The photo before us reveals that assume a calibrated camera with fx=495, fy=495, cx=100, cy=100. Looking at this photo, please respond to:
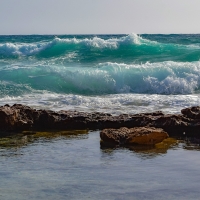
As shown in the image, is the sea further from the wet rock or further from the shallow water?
the wet rock

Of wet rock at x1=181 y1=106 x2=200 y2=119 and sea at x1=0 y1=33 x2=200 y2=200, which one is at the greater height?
wet rock at x1=181 y1=106 x2=200 y2=119

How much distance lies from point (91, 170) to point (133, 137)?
1.31 m

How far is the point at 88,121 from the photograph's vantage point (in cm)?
726

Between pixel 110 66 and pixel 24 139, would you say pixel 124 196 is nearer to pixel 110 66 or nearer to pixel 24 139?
pixel 24 139

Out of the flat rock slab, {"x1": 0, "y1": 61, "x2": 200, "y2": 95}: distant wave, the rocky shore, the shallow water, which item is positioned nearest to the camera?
the shallow water

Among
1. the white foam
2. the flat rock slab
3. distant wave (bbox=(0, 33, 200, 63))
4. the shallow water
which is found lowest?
the shallow water

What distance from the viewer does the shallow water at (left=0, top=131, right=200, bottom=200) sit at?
4320 mm

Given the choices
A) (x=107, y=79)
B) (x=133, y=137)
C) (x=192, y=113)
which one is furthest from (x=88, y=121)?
(x=107, y=79)

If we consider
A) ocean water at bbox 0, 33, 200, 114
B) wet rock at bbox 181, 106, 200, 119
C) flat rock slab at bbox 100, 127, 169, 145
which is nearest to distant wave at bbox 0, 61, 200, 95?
ocean water at bbox 0, 33, 200, 114

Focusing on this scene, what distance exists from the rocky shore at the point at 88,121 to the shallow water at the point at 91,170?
16.2 inches

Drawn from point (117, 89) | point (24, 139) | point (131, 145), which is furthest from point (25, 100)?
point (131, 145)

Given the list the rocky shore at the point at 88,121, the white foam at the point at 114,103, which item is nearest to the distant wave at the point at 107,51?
the white foam at the point at 114,103

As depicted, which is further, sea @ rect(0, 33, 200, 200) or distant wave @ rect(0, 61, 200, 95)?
distant wave @ rect(0, 61, 200, 95)

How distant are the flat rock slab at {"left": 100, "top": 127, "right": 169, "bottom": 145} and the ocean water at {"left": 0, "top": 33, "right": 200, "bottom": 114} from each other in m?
2.43
